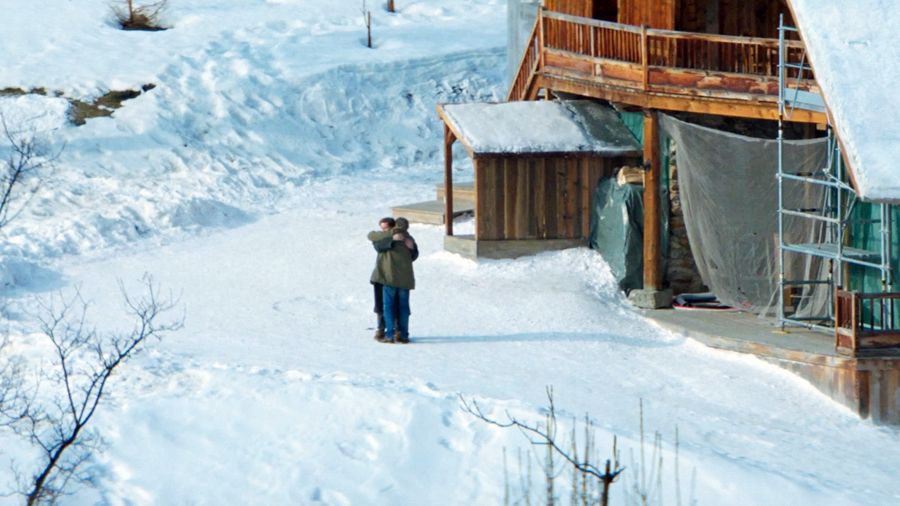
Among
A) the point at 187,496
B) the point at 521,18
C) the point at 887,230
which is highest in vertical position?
the point at 521,18

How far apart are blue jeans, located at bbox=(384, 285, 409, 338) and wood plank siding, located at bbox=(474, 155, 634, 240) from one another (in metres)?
→ 4.05

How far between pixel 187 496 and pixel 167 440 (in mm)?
1044

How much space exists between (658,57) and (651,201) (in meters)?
1.87

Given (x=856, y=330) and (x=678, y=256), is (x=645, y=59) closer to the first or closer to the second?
(x=678, y=256)

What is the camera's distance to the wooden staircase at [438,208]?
22.8 m

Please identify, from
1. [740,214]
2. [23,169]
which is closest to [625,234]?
[740,214]

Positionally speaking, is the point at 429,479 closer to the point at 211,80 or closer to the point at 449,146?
the point at 449,146

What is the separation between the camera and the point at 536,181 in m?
20.3

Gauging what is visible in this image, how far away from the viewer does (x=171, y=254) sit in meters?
21.2

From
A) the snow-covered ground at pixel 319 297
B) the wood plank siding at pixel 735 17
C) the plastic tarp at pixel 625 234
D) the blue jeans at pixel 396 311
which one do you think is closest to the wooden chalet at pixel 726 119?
the wood plank siding at pixel 735 17

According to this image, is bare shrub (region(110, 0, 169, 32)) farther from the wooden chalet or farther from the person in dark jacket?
the person in dark jacket

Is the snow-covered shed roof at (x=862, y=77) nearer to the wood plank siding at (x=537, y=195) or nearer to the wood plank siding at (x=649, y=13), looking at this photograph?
the wood plank siding at (x=649, y=13)

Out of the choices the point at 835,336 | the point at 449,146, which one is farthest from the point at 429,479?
the point at 449,146

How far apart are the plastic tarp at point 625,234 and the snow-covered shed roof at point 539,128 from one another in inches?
31.5
